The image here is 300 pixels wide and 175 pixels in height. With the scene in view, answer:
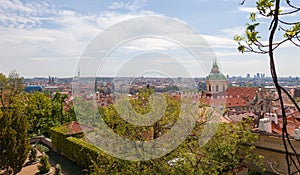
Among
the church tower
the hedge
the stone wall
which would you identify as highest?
the church tower

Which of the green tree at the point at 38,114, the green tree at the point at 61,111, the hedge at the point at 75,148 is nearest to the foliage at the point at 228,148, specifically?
the hedge at the point at 75,148

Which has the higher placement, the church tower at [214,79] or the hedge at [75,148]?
the church tower at [214,79]

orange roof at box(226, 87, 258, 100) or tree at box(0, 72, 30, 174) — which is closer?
tree at box(0, 72, 30, 174)

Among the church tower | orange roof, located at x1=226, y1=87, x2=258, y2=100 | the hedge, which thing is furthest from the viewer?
orange roof, located at x1=226, y1=87, x2=258, y2=100

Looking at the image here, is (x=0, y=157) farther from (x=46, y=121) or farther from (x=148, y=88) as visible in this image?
(x=46, y=121)

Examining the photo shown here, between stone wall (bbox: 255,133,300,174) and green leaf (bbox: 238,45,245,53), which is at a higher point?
green leaf (bbox: 238,45,245,53)

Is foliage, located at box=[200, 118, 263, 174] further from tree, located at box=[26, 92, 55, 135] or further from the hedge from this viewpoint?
tree, located at box=[26, 92, 55, 135]

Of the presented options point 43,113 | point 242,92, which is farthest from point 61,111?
point 242,92

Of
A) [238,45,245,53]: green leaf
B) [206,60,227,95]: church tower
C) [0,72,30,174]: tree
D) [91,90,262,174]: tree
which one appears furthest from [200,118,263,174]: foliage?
[0,72,30,174]: tree

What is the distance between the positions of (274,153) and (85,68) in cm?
575

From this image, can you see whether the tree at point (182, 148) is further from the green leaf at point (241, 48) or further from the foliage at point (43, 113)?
the foliage at point (43, 113)

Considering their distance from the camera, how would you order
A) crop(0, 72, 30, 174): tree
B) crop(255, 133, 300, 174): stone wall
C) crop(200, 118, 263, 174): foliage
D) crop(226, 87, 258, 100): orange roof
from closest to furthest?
crop(200, 118, 263, 174): foliage, crop(255, 133, 300, 174): stone wall, crop(0, 72, 30, 174): tree, crop(226, 87, 258, 100): orange roof

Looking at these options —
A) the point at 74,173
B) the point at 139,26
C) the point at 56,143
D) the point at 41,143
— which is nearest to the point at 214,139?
the point at 139,26

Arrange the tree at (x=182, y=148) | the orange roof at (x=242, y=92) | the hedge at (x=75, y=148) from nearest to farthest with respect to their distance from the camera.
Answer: the tree at (x=182, y=148), the hedge at (x=75, y=148), the orange roof at (x=242, y=92)
